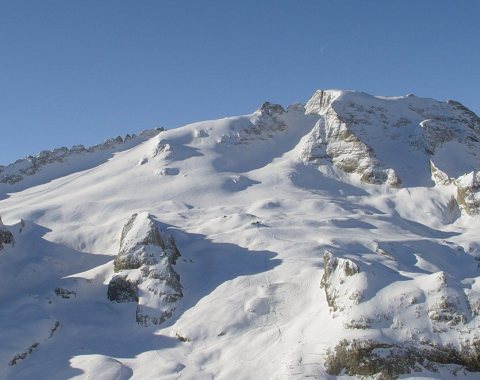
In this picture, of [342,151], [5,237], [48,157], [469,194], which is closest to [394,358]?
[5,237]

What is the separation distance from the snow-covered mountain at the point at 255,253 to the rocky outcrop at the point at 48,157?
577 millimetres

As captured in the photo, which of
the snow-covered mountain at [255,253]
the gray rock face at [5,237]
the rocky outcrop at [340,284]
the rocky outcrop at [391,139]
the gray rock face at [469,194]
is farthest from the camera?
the rocky outcrop at [391,139]

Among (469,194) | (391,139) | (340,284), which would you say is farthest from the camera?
(391,139)

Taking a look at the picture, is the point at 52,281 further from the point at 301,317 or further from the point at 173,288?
the point at 301,317

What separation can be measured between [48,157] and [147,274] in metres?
52.3

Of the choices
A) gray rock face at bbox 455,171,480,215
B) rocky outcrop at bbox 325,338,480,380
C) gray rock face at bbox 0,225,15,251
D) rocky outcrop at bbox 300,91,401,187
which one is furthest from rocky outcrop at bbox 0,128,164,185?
rocky outcrop at bbox 325,338,480,380

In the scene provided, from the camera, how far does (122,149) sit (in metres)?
81.6

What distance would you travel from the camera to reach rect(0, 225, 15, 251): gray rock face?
137 ft

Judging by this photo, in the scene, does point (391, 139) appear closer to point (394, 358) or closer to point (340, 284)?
point (340, 284)

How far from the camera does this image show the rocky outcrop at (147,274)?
1310 inches

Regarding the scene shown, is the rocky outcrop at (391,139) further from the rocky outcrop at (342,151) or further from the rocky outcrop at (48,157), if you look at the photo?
the rocky outcrop at (48,157)

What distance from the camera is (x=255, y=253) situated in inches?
1518

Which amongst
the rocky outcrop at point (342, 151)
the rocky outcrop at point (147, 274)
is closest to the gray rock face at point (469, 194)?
the rocky outcrop at point (342, 151)

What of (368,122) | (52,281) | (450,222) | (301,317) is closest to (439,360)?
(301,317)
